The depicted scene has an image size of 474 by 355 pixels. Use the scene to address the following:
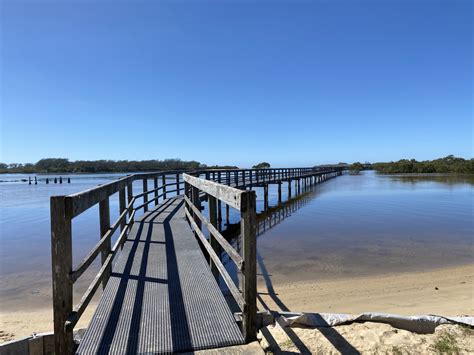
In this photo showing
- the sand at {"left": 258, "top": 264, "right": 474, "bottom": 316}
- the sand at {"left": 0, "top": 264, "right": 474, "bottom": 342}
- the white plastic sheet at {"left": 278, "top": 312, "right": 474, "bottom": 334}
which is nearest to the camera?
the white plastic sheet at {"left": 278, "top": 312, "right": 474, "bottom": 334}

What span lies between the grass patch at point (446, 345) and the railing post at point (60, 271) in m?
3.47

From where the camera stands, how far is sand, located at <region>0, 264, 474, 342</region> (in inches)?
214

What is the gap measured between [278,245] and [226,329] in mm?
8613

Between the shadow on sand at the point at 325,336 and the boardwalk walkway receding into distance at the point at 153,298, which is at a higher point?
the boardwalk walkway receding into distance at the point at 153,298

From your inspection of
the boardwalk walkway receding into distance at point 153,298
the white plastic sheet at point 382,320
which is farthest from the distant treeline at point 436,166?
the boardwalk walkway receding into distance at point 153,298

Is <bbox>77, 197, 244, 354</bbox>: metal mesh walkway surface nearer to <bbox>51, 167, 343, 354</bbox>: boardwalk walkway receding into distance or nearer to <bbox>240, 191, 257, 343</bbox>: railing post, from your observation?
<bbox>51, 167, 343, 354</bbox>: boardwalk walkway receding into distance

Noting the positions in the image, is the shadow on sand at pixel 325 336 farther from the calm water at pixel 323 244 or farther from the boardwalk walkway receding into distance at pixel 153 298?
the calm water at pixel 323 244

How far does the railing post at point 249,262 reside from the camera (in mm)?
2777

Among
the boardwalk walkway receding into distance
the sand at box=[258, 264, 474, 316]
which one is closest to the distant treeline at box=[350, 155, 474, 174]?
the sand at box=[258, 264, 474, 316]

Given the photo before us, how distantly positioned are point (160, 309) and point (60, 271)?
3.78 feet

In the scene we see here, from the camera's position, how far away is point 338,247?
424 inches

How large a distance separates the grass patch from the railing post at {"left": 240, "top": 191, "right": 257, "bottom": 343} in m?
1.96

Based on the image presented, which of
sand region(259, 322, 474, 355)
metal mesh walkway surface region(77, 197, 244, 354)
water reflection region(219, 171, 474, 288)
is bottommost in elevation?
water reflection region(219, 171, 474, 288)

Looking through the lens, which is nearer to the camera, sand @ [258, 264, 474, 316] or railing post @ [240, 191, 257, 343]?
railing post @ [240, 191, 257, 343]
